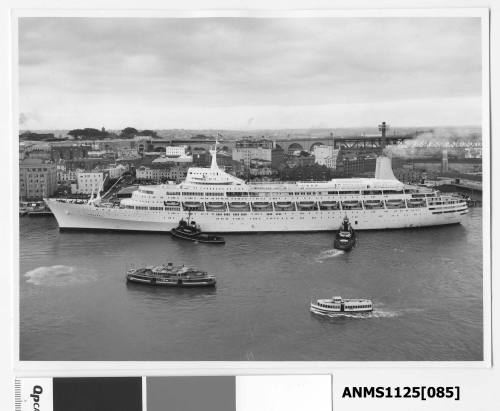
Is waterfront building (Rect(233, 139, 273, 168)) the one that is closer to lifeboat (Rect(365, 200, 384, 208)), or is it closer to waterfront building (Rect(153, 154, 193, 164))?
waterfront building (Rect(153, 154, 193, 164))

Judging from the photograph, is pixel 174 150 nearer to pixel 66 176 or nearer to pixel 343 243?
pixel 66 176

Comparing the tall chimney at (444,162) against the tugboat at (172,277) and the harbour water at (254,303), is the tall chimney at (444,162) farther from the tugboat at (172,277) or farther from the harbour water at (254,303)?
the tugboat at (172,277)

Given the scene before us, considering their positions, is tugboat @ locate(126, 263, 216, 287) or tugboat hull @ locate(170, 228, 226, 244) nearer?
tugboat @ locate(126, 263, 216, 287)

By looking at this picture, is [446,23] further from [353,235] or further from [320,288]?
[320,288]

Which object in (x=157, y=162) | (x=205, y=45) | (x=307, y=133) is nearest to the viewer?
(x=205, y=45)

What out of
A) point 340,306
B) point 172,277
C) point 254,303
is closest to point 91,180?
point 172,277

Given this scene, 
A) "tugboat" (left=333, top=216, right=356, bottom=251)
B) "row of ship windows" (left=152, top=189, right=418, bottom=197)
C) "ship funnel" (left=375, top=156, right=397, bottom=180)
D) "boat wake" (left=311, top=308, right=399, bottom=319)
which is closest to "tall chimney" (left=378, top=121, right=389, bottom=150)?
"ship funnel" (left=375, top=156, right=397, bottom=180)

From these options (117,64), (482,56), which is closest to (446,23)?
(482,56)

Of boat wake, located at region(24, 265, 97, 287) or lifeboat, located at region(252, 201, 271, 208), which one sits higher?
lifeboat, located at region(252, 201, 271, 208)
